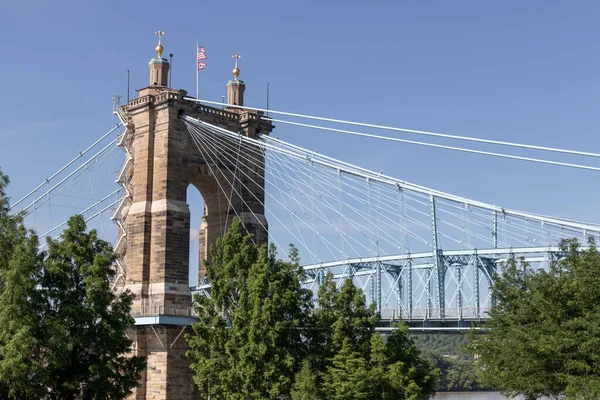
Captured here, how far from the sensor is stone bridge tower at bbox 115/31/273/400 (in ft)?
144

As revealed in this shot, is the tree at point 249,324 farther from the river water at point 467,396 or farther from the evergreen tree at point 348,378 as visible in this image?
the river water at point 467,396

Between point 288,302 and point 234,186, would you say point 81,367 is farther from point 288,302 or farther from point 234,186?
point 234,186

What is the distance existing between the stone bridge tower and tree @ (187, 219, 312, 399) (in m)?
4.78

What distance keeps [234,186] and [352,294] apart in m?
15.3

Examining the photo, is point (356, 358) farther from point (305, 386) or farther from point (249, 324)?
point (249, 324)

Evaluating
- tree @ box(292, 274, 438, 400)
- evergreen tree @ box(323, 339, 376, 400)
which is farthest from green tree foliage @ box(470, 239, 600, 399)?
evergreen tree @ box(323, 339, 376, 400)

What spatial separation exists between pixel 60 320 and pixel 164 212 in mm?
12108

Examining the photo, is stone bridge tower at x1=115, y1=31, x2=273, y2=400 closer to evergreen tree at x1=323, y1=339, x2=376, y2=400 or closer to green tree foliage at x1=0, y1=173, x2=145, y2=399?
green tree foliage at x1=0, y1=173, x2=145, y2=399

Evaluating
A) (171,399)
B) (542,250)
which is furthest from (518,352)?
(542,250)

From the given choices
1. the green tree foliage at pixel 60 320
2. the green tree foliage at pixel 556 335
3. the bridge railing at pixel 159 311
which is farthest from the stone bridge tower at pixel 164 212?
the green tree foliage at pixel 556 335

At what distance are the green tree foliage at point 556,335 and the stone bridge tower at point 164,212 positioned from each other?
15.4m

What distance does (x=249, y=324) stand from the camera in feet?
121

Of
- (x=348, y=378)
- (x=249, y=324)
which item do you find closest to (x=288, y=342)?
(x=249, y=324)

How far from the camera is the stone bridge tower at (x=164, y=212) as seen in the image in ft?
144
